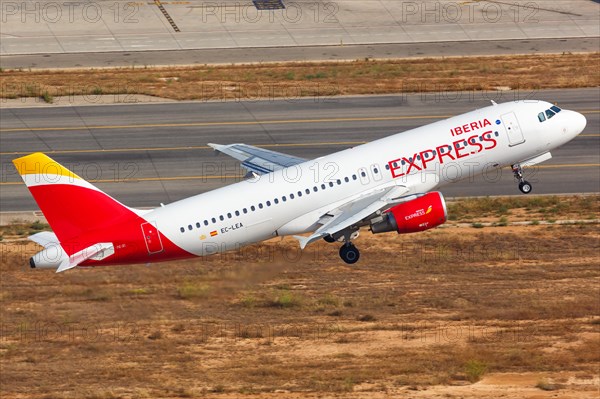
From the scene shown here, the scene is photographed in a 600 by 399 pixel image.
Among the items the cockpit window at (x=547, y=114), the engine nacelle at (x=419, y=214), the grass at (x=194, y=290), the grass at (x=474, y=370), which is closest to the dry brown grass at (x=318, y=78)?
the grass at (x=194, y=290)

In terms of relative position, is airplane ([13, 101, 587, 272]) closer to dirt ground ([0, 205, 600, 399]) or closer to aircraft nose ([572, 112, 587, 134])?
aircraft nose ([572, 112, 587, 134])

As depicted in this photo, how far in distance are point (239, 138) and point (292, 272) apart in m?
21.5

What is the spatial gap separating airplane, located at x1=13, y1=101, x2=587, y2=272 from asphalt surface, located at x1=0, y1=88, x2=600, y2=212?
74.6ft

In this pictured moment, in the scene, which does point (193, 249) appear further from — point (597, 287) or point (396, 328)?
point (597, 287)

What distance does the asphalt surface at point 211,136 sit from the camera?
96938 mm

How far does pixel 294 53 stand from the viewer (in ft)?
406

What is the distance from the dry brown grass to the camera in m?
114

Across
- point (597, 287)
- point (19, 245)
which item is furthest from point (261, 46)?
point (597, 287)

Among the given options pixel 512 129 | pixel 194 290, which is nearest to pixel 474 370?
pixel 512 129

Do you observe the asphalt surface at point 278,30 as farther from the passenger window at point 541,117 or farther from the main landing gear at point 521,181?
the passenger window at point 541,117

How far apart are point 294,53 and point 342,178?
180ft

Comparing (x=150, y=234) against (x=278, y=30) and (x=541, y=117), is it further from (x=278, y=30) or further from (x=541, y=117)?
(x=278, y=30)

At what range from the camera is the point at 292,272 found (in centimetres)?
8612

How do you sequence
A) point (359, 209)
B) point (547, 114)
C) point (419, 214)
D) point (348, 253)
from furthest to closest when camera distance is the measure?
point (547, 114)
point (348, 253)
point (359, 209)
point (419, 214)
